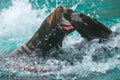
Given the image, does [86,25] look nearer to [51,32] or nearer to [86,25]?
[86,25]

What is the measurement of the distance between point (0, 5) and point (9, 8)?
65cm

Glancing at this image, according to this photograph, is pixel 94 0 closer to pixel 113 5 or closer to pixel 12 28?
pixel 113 5

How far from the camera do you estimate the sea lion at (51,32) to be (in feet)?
23.3

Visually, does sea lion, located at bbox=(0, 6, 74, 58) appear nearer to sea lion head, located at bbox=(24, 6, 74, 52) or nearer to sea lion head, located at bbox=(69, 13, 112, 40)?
sea lion head, located at bbox=(24, 6, 74, 52)

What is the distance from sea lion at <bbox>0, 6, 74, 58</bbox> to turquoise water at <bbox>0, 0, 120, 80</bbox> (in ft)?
6.56

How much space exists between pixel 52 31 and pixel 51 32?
4 cm

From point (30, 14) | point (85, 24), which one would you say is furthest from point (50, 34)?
point (30, 14)

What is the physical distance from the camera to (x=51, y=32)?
7.15 meters

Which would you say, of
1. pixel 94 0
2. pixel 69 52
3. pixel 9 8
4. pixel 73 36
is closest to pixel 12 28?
pixel 9 8

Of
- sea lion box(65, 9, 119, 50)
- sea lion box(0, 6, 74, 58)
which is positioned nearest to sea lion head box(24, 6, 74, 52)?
sea lion box(0, 6, 74, 58)

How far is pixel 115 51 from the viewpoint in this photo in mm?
7246

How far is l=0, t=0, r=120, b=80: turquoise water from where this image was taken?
11493mm

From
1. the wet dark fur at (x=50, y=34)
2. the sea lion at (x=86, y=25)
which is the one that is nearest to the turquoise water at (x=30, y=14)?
the wet dark fur at (x=50, y=34)

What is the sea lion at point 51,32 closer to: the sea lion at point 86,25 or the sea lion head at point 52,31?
the sea lion head at point 52,31
